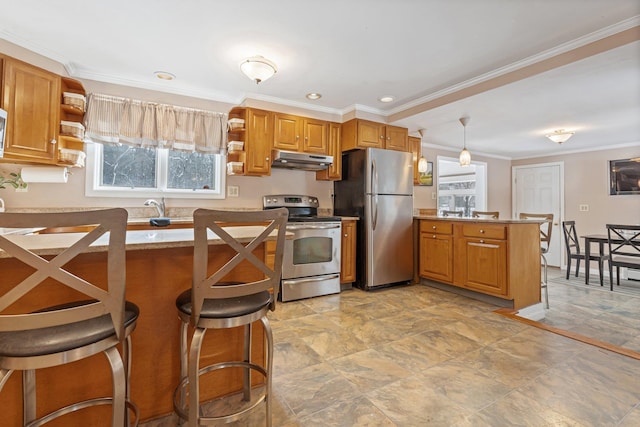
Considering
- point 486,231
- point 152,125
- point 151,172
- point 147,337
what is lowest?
point 147,337

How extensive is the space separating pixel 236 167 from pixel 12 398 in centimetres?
267

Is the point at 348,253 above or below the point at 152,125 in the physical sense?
below

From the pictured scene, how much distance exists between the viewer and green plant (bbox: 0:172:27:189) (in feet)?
8.78

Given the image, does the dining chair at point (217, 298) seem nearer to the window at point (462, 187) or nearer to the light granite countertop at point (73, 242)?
the light granite countertop at point (73, 242)

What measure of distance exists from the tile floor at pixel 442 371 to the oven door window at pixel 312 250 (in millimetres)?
601

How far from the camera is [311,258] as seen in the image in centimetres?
355

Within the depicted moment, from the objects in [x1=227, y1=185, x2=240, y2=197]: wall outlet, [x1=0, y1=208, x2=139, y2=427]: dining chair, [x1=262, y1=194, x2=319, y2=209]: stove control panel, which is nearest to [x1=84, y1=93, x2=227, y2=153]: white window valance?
[x1=227, y1=185, x2=240, y2=197]: wall outlet

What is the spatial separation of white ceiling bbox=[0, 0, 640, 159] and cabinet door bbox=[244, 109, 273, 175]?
0.27 metres

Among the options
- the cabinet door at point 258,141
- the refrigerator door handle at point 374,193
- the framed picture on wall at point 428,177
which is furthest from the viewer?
the framed picture on wall at point 428,177

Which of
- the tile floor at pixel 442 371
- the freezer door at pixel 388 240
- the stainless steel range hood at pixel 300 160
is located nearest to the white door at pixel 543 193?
the tile floor at pixel 442 371

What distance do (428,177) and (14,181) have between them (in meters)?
5.41

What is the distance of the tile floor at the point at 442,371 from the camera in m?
1.53

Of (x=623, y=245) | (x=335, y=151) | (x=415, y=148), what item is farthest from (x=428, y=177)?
(x=623, y=245)

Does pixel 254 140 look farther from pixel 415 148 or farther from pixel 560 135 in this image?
pixel 560 135
